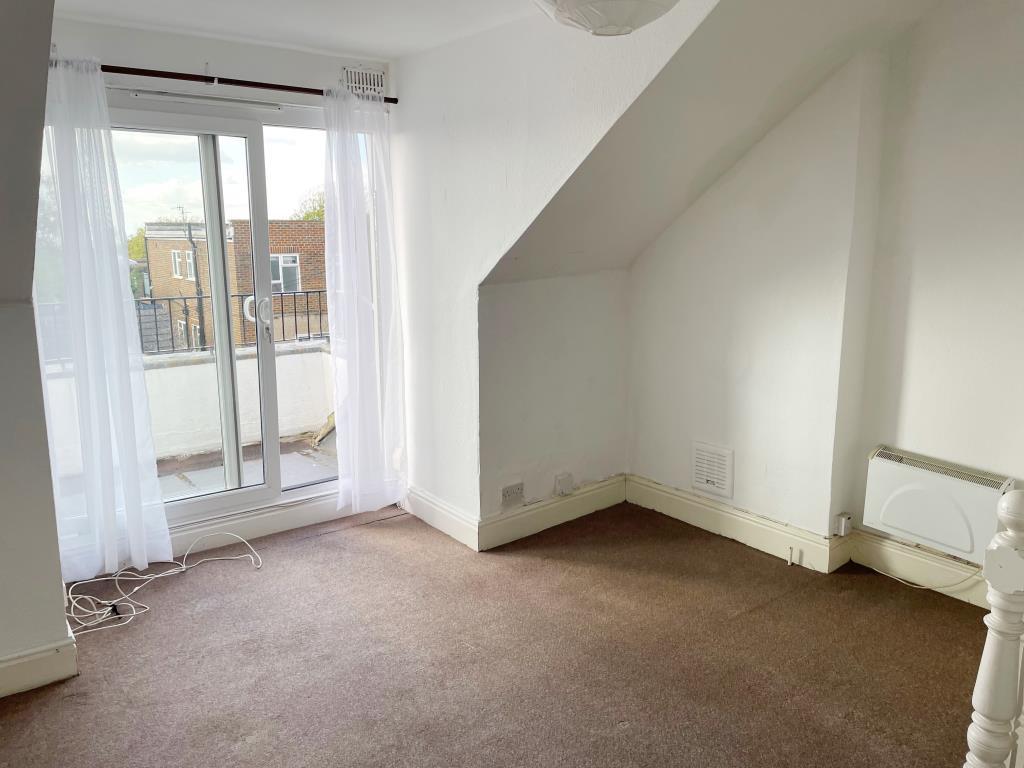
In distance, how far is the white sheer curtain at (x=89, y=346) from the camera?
274 centimetres

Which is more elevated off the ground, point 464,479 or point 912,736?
point 464,479

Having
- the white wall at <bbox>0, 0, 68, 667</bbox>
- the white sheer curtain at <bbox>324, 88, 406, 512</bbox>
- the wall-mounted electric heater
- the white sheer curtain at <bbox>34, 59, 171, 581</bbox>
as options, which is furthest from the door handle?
the wall-mounted electric heater

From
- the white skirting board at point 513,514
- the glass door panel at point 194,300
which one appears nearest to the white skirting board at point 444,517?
the white skirting board at point 513,514

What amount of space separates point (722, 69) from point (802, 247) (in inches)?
34.2

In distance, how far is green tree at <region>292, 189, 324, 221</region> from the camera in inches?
139

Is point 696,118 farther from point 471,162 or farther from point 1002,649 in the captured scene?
point 1002,649

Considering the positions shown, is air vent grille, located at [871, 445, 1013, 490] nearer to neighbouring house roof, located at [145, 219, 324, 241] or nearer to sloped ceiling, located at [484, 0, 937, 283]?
sloped ceiling, located at [484, 0, 937, 283]

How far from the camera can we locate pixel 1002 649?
4.78 ft

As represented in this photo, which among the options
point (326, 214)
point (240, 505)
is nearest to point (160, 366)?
point (240, 505)

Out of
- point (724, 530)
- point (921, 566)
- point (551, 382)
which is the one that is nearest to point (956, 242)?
point (921, 566)

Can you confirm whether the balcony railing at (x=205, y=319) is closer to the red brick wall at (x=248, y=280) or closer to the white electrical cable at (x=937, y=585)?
the red brick wall at (x=248, y=280)

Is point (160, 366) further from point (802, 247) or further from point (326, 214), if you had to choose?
point (802, 247)

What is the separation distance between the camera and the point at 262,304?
3428mm

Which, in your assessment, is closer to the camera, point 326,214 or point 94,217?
point 94,217
